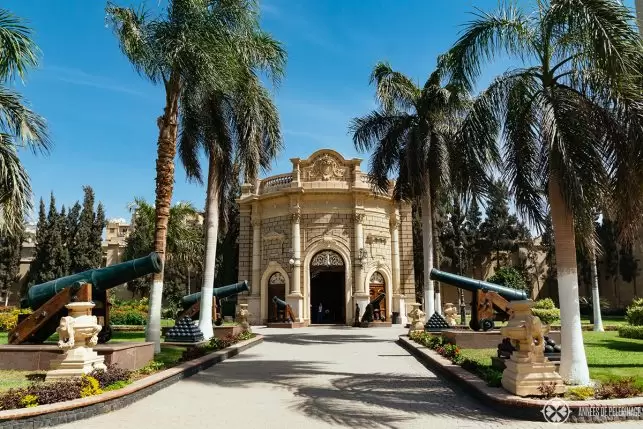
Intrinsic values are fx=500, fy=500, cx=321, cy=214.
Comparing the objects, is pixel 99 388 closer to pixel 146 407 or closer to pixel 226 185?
pixel 146 407

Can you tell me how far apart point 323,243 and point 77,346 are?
852 inches

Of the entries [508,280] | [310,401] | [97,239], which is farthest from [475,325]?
[97,239]

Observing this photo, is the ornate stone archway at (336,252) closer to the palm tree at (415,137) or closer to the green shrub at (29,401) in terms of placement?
the palm tree at (415,137)

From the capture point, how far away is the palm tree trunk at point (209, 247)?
50.5ft

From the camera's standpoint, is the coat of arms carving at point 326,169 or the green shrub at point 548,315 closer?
the green shrub at point 548,315

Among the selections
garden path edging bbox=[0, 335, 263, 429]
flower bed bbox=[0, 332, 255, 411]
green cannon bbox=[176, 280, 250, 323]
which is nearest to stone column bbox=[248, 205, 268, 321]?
green cannon bbox=[176, 280, 250, 323]

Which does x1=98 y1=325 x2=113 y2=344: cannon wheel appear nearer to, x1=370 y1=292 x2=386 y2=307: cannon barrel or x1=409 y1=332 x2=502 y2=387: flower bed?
x1=409 y1=332 x2=502 y2=387: flower bed

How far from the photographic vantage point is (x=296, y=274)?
93.9 ft

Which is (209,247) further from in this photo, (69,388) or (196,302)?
(69,388)

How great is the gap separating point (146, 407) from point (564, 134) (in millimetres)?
7399

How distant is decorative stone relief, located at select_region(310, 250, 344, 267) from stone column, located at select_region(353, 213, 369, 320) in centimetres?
112

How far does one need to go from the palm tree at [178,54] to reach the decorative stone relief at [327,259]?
16.8 metres

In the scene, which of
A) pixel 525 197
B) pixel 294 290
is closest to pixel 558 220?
pixel 525 197

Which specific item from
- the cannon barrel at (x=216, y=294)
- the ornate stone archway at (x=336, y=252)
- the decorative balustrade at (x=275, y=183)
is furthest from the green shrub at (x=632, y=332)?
the decorative balustrade at (x=275, y=183)
